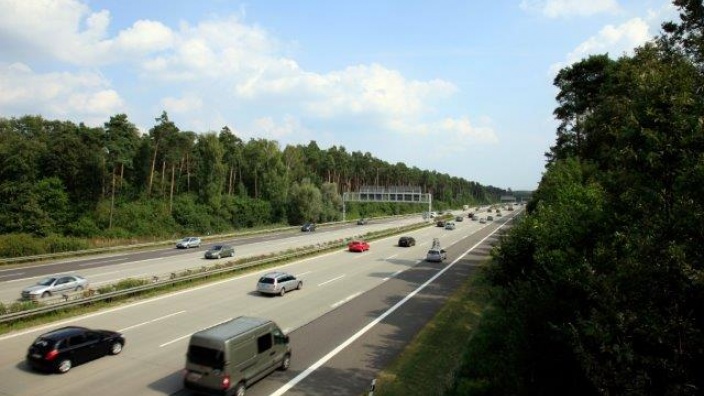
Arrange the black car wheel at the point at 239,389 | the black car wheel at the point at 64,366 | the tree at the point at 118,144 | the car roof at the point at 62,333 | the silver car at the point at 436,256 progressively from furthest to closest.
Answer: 1. the tree at the point at 118,144
2. the silver car at the point at 436,256
3. the car roof at the point at 62,333
4. the black car wheel at the point at 64,366
5. the black car wheel at the point at 239,389

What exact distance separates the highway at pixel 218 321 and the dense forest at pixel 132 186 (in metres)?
22.3

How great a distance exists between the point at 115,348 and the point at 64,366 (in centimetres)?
218

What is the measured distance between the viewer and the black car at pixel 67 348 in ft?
50.2

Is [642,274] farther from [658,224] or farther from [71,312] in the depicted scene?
[71,312]

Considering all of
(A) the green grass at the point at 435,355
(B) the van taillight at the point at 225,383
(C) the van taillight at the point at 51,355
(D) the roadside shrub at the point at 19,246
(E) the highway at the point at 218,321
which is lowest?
(A) the green grass at the point at 435,355

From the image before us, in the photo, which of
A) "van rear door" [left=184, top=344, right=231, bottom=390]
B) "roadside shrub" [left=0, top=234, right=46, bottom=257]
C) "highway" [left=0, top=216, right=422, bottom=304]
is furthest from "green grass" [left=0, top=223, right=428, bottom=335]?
"roadside shrub" [left=0, top=234, right=46, bottom=257]

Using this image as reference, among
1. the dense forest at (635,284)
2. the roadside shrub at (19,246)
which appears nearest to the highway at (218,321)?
the dense forest at (635,284)

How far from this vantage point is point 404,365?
1755 cm

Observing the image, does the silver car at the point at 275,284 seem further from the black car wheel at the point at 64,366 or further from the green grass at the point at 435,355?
the black car wheel at the point at 64,366

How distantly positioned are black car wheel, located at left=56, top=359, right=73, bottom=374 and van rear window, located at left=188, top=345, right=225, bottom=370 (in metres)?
4.83

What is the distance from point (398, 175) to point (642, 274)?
170 meters

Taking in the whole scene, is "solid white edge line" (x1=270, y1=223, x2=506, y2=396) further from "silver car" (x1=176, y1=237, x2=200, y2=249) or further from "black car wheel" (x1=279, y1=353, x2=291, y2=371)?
"silver car" (x1=176, y1=237, x2=200, y2=249)

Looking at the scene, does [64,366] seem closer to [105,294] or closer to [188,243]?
[105,294]

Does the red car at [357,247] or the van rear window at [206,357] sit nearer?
the van rear window at [206,357]
